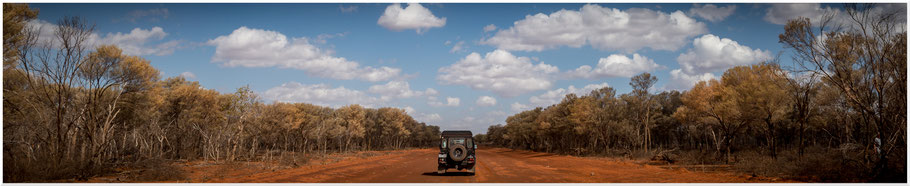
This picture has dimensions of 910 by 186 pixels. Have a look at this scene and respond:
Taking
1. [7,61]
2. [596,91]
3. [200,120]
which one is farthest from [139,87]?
[596,91]

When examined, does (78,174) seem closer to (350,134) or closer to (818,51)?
(818,51)

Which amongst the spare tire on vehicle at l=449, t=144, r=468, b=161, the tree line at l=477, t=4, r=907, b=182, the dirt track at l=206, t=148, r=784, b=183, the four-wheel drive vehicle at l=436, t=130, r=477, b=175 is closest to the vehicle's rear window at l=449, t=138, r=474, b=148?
the four-wheel drive vehicle at l=436, t=130, r=477, b=175

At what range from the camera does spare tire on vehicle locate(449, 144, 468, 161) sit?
1892 cm

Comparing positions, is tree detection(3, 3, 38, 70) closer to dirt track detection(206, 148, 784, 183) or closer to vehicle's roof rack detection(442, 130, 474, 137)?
dirt track detection(206, 148, 784, 183)

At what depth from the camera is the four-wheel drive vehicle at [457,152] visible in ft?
62.3

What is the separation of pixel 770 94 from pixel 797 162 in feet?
32.0

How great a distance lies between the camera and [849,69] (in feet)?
49.2

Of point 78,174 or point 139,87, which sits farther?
point 139,87

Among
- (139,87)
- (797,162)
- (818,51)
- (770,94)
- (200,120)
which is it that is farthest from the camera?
(200,120)

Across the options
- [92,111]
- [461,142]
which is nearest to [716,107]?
[461,142]

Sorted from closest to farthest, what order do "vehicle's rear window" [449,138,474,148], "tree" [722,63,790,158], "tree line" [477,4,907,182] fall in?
"tree line" [477,4,907,182]
"vehicle's rear window" [449,138,474,148]
"tree" [722,63,790,158]

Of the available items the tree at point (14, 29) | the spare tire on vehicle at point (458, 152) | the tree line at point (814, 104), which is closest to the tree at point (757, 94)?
the tree line at point (814, 104)

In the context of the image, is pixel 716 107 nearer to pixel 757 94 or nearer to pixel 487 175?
pixel 757 94

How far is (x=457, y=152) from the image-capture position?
1905 centimetres
